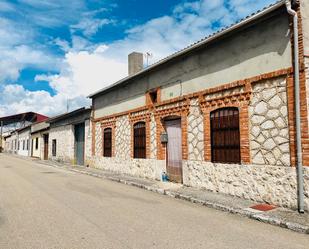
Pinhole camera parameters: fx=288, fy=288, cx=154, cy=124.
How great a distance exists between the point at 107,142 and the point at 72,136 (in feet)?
20.6

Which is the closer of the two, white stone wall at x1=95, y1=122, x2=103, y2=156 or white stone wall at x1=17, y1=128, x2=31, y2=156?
white stone wall at x1=95, y1=122, x2=103, y2=156

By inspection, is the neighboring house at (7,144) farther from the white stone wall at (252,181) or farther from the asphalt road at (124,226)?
the white stone wall at (252,181)

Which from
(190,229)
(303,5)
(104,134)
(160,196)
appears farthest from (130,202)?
(104,134)

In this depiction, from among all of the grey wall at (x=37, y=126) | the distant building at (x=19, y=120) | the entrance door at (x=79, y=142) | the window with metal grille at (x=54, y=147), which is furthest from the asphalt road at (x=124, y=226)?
the distant building at (x=19, y=120)

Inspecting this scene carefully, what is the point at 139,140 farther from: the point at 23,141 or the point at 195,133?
the point at 23,141

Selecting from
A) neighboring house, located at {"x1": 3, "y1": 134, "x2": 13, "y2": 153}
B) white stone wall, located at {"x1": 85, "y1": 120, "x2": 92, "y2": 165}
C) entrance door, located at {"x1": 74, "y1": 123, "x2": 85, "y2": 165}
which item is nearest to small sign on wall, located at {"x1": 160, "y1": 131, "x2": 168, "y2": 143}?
white stone wall, located at {"x1": 85, "y1": 120, "x2": 92, "y2": 165}

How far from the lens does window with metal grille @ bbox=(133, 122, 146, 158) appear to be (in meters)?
13.1

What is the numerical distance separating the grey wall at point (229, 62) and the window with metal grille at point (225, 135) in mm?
1034

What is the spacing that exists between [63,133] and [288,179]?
19.5m

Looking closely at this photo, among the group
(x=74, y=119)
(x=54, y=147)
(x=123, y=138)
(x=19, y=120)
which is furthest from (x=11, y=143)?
(x=123, y=138)

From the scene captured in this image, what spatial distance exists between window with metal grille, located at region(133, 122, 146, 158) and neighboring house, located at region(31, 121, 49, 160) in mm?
18628

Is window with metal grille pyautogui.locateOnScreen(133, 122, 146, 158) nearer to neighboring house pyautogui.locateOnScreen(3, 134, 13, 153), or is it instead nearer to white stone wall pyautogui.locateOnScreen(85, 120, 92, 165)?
white stone wall pyautogui.locateOnScreen(85, 120, 92, 165)

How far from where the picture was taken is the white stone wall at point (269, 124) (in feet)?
23.9

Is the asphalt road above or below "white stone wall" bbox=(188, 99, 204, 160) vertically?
below
